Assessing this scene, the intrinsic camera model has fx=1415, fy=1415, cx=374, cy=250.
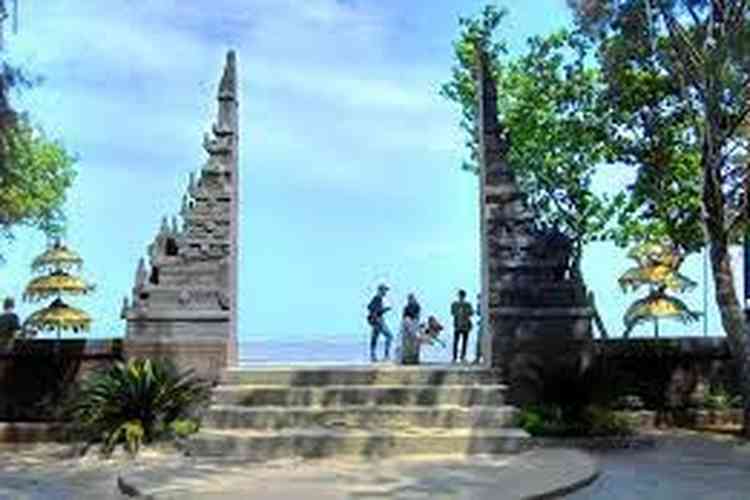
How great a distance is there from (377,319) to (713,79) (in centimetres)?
870

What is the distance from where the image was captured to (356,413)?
1692 cm

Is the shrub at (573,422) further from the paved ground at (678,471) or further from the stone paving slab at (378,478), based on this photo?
the stone paving slab at (378,478)

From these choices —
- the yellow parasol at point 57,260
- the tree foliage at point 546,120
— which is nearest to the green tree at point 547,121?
the tree foliage at point 546,120

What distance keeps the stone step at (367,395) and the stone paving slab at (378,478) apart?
1495 millimetres

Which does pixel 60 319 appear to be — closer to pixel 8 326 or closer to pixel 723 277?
pixel 8 326

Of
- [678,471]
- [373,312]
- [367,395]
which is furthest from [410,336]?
[678,471]

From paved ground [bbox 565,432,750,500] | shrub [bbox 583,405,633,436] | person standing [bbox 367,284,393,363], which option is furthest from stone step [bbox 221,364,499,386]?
person standing [bbox 367,284,393,363]

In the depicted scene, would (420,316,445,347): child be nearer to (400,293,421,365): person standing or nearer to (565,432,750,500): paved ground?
(400,293,421,365): person standing

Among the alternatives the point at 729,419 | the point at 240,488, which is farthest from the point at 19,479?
the point at 729,419

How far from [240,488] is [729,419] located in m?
8.83

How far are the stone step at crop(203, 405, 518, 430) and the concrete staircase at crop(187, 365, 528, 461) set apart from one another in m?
0.01

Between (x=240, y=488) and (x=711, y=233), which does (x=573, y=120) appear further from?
(x=240, y=488)

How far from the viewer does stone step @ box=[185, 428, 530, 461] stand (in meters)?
16.0

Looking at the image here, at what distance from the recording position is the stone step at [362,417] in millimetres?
16750
